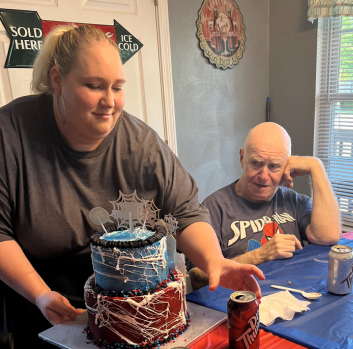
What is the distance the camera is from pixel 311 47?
3.05 meters

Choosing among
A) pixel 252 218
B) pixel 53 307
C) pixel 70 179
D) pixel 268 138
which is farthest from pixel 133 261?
pixel 268 138

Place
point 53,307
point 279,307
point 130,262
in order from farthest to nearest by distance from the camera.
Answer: point 279,307 < point 53,307 < point 130,262

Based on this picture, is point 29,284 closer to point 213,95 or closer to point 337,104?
point 213,95

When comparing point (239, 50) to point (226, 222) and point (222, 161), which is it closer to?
point (222, 161)

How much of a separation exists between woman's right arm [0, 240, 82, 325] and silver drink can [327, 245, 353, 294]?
2.57 feet

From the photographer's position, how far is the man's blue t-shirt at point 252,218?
1.65 meters

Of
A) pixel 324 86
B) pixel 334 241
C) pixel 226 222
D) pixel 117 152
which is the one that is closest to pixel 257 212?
pixel 226 222

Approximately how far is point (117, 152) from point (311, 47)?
99.5 inches

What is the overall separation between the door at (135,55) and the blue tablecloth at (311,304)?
1.49 meters

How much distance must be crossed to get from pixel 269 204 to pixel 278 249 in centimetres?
37

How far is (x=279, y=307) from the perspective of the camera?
3.38 feet

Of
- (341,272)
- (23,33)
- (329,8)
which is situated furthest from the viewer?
(329,8)

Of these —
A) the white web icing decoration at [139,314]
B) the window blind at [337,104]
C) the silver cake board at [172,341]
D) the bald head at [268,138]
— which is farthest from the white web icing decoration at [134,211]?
the window blind at [337,104]

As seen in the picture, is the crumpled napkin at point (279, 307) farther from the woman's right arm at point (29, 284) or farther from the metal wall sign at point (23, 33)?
the metal wall sign at point (23, 33)
